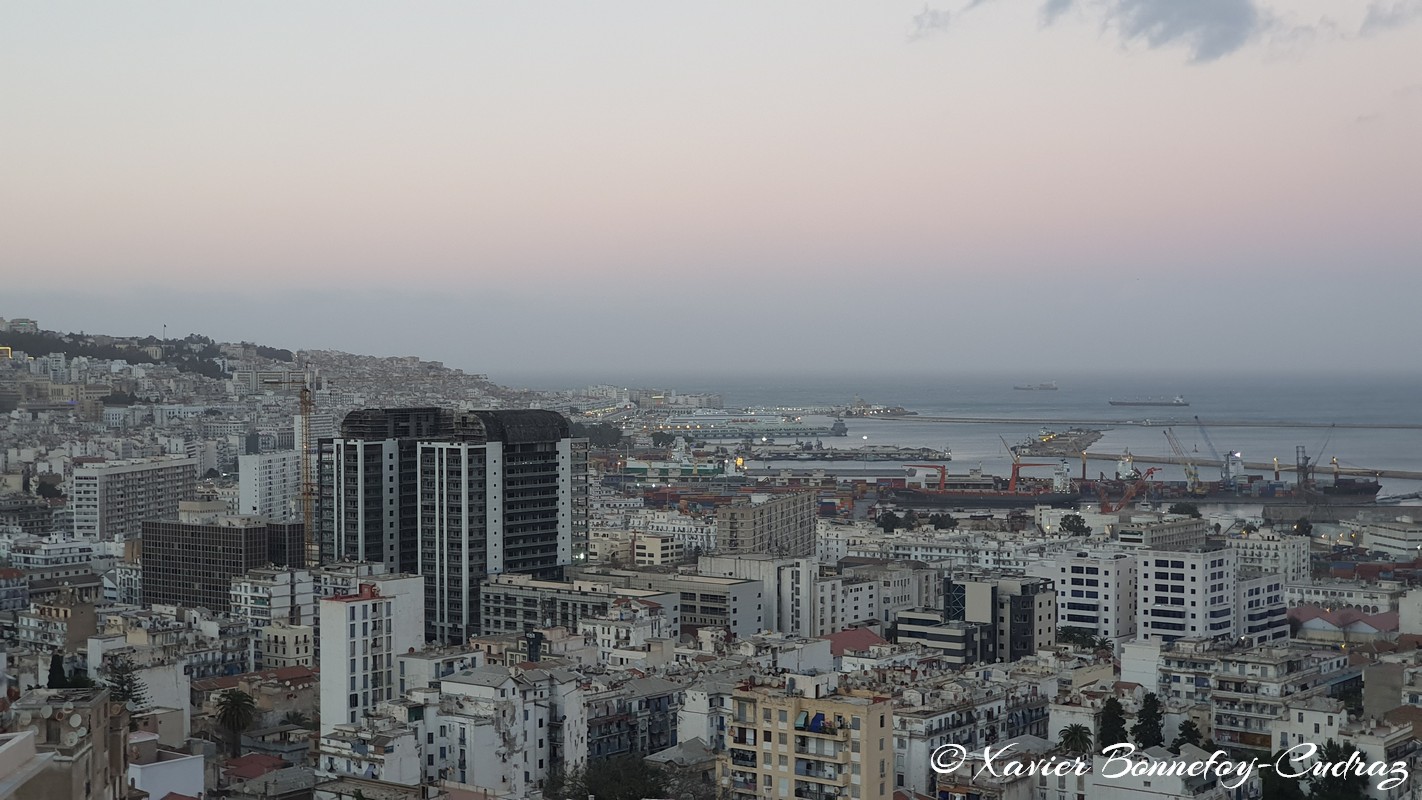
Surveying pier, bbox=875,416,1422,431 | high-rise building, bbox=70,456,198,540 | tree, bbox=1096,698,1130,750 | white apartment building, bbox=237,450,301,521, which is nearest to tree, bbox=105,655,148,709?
tree, bbox=1096,698,1130,750

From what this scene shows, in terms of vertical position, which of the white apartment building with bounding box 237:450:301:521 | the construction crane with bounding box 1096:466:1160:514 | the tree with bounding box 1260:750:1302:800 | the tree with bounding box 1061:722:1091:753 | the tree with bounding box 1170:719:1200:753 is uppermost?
the white apartment building with bounding box 237:450:301:521

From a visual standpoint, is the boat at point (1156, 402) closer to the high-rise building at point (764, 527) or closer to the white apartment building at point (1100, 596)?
the high-rise building at point (764, 527)

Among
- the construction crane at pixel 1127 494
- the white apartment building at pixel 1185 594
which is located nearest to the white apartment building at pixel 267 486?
the construction crane at pixel 1127 494

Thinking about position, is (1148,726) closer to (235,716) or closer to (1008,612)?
(1008,612)

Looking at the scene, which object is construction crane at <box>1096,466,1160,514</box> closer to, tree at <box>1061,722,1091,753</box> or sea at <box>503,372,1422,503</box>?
sea at <box>503,372,1422,503</box>

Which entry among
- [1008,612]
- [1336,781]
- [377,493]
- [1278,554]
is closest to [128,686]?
[377,493]

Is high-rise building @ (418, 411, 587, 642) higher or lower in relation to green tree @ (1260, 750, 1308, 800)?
higher
